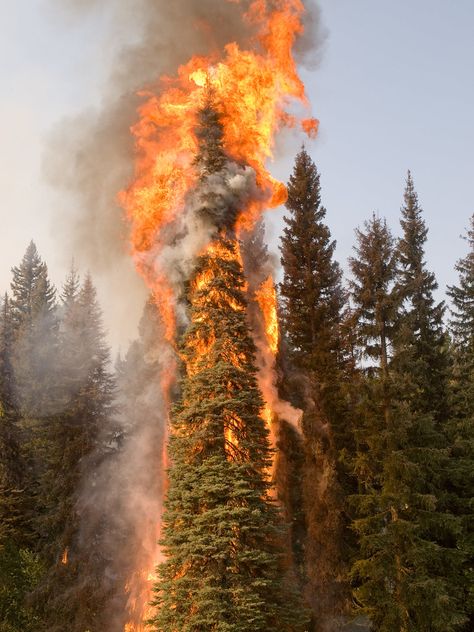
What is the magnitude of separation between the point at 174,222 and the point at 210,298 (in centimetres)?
468

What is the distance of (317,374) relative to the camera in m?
26.0

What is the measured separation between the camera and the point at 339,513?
22188mm

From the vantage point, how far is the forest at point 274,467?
674 inches

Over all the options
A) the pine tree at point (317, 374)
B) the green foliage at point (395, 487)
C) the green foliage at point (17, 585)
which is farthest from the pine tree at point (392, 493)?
the green foliage at point (17, 585)

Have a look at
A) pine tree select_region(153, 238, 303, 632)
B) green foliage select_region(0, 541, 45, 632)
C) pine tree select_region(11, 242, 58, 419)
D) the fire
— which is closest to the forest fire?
the fire

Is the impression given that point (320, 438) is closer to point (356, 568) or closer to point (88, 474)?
point (356, 568)

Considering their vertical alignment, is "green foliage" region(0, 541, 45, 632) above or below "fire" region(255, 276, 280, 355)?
below

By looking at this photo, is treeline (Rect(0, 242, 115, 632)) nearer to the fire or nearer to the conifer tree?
the conifer tree

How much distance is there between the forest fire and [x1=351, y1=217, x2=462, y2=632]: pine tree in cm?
430

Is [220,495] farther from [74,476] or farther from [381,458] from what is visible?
[74,476]

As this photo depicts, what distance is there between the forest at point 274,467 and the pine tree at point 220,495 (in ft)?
0.21

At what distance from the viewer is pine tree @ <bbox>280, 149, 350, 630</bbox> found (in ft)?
71.4

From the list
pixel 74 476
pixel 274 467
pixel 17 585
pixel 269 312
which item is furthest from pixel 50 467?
pixel 269 312

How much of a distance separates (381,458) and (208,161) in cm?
1311
